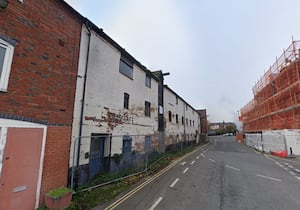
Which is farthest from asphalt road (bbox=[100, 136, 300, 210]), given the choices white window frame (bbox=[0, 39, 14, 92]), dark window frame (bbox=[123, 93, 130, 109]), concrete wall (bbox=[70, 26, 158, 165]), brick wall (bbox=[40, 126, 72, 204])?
white window frame (bbox=[0, 39, 14, 92])

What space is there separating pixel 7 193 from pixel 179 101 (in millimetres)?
23839

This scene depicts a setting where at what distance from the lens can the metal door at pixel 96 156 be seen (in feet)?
27.2

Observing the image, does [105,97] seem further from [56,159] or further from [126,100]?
[56,159]

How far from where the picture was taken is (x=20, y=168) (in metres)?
5.09

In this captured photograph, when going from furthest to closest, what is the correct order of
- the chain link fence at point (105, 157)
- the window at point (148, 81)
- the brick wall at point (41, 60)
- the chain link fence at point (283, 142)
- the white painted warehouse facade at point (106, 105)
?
the chain link fence at point (283, 142)
the window at point (148, 81)
the white painted warehouse facade at point (106, 105)
the chain link fence at point (105, 157)
the brick wall at point (41, 60)

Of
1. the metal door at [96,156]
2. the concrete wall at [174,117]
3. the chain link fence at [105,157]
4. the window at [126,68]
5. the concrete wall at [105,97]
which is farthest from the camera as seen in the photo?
the concrete wall at [174,117]

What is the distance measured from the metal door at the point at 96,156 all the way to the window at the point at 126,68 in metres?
5.05

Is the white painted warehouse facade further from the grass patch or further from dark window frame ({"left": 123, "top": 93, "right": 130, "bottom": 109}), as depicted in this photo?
the grass patch

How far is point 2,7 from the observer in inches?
195

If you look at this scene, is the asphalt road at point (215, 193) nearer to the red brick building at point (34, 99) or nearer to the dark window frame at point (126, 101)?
the red brick building at point (34, 99)

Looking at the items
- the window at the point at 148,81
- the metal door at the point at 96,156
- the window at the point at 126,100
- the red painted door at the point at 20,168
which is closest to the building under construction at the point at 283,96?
the window at the point at 148,81

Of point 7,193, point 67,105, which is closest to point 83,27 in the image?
point 67,105

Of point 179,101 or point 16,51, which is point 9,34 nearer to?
point 16,51

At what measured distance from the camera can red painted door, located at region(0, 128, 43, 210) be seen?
4750 mm
